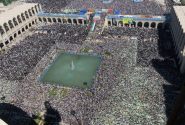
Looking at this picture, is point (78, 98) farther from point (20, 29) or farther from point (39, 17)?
point (39, 17)

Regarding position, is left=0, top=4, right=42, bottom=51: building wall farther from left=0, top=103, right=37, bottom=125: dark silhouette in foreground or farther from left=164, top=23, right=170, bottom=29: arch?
left=164, top=23, right=170, bottom=29: arch

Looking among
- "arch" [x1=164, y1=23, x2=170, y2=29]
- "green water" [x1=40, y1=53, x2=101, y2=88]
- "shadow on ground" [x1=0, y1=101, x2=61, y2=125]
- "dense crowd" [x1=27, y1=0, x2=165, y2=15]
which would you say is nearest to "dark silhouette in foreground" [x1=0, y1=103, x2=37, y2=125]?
"shadow on ground" [x1=0, y1=101, x2=61, y2=125]

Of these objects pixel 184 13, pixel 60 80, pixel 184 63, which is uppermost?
pixel 184 13

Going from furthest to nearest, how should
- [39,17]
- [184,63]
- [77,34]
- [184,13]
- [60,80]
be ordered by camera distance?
[39,17], [77,34], [184,13], [60,80], [184,63]

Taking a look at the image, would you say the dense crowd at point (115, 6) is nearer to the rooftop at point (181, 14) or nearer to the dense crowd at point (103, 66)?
the dense crowd at point (103, 66)

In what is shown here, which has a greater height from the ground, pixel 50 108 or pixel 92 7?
pixel 92 7

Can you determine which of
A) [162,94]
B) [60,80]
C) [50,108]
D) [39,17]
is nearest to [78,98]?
[50,108]

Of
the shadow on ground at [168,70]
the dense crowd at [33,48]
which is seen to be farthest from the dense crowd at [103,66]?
the shadow on ground at [168,70]
